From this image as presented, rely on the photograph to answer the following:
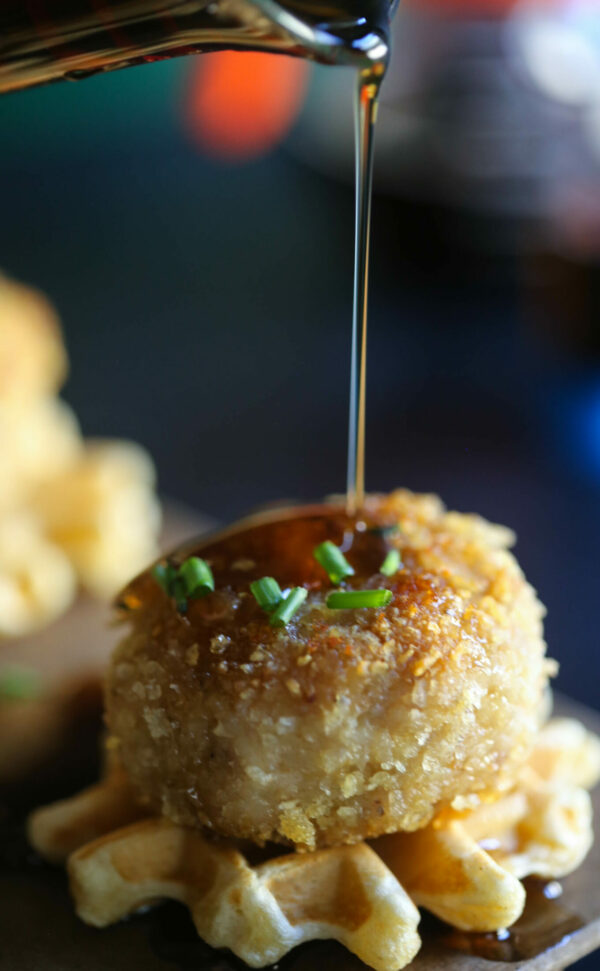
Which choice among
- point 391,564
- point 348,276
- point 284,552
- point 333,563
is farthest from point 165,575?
point 348,276

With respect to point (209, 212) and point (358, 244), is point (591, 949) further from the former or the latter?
point (209, 212)

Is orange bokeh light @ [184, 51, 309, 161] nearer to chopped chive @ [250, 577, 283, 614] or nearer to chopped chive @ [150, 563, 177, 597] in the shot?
chopped chive @ [150, 563, 177, 597]

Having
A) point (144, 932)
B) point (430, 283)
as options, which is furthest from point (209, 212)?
point (144, 932)

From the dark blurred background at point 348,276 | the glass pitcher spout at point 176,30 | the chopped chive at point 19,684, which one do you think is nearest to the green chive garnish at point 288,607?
the glass pitcher spout at point 176,30

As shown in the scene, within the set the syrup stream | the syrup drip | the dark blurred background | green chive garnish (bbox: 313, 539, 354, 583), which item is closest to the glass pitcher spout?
the syrup stream

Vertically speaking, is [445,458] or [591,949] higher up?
[445,458]

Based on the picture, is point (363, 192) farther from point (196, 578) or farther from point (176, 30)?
point (196, 578)

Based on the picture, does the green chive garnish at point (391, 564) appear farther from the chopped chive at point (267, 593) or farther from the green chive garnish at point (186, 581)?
the green chive garnish at point (186, 581)
